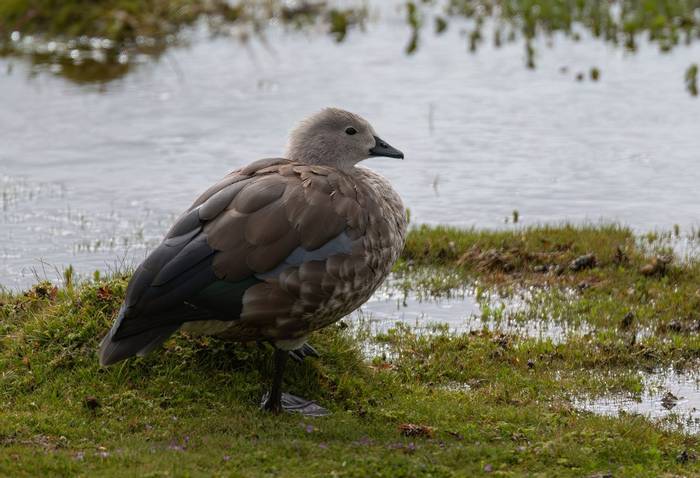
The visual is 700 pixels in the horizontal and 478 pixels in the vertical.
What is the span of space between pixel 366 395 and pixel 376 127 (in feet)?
29.4

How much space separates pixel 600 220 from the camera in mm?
12414

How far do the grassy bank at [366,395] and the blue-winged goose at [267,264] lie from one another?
46cm

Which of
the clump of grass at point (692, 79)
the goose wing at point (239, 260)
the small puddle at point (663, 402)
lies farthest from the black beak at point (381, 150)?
the clump of grass at point (692, 79)

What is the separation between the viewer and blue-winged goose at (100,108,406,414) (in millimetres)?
6941

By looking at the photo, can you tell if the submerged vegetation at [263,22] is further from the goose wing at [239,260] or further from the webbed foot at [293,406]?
the webbed foot at [293,406]

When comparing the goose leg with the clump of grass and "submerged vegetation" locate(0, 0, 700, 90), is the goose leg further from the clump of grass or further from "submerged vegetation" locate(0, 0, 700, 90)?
"submerged vegetation" locate(0, 0, 700, 90)

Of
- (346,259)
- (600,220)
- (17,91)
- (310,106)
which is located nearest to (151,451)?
→ (346,259)

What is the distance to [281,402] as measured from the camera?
7508 mm

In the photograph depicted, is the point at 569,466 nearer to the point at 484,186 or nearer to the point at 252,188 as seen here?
the point at 252,188

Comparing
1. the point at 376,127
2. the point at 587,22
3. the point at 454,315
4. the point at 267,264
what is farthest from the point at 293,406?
the point at 587,22

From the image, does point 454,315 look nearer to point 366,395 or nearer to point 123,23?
point 366,395

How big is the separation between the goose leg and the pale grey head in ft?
5.20

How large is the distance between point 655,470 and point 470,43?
52.1 ft

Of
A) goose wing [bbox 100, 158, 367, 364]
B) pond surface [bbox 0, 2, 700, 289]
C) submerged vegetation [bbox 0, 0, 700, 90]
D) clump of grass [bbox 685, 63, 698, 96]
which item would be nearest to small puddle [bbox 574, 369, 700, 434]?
goose wing [bbox 100, 158, 367, 364]
